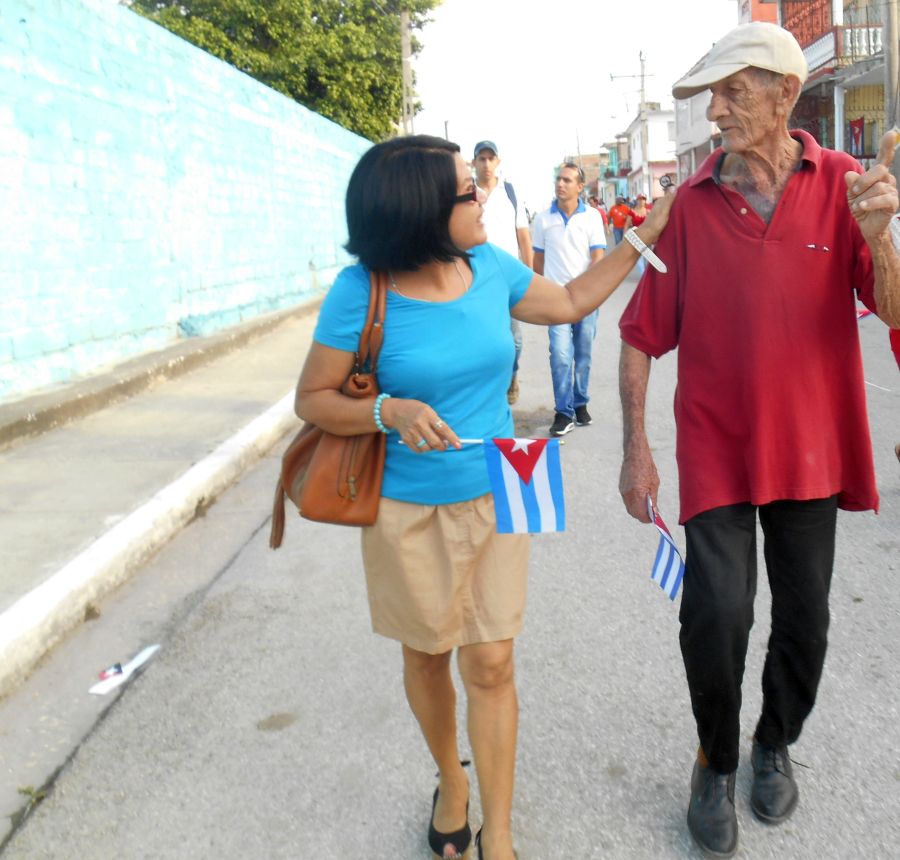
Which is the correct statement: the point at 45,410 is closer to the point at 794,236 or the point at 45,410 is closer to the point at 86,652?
the point at 86,652

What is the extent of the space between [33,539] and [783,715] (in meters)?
3.64

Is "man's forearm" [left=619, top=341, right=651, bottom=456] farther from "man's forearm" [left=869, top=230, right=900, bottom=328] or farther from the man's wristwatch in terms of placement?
"man's forearm" [left=869, top=230, right=900, bottom=328]

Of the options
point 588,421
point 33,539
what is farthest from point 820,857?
point 588,421

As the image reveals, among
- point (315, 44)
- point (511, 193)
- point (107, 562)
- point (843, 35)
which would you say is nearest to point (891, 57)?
point (843, 35)

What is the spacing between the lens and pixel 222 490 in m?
6.45

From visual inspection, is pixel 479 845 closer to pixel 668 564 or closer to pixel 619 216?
pixel 668 564

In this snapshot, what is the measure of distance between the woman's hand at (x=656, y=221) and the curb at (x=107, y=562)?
2616 mm

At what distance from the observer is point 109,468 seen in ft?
21.4

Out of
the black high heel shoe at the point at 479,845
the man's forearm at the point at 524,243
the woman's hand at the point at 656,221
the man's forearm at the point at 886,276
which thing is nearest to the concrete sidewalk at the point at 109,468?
the black high heel shoe at the point at 479,845

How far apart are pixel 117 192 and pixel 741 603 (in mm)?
8721

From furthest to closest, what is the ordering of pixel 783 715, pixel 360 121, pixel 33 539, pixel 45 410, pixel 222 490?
pixel 360 121
pixel 45 410
pixel 222 490
pixel 33 539
pixel 783 715

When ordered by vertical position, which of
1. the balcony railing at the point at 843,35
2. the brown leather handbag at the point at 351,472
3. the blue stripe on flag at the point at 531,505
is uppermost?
the balcony railing at the point at 843,35

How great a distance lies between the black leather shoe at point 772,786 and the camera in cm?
276

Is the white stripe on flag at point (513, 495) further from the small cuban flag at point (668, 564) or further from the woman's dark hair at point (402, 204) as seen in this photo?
A: the woman's dark hair at point (402, 204)
